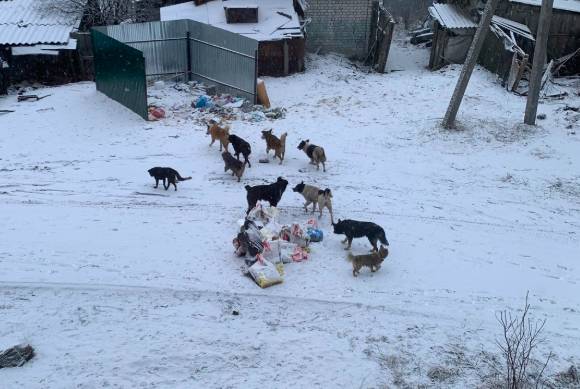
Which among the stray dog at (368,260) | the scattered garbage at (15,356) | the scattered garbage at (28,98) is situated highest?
the scattered garbage at (28,98)

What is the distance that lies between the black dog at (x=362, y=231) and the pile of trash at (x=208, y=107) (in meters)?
7.55

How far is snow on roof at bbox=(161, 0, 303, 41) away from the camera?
20.1 m

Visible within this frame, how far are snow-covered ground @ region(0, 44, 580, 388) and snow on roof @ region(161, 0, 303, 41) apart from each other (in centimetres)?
530

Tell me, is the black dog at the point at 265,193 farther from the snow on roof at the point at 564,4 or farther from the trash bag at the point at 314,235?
the snow on roof at the point at 564,4

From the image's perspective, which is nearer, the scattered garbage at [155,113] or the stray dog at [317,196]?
the stray dog at [317,196]

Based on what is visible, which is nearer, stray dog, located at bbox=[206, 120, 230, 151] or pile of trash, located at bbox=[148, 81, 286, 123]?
stray dog, located at bbox=[206, 120, 230, 151]

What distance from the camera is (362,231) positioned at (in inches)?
352

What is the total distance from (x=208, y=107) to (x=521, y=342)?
1192cm

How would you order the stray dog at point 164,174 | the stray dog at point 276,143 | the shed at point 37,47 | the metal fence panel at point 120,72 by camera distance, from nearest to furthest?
the stray dog at point 164,174 < the stray dog at point 276,143 < the metal fence panel at point 120,72 < the shed at point 37,47

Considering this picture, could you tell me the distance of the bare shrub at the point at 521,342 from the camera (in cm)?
662

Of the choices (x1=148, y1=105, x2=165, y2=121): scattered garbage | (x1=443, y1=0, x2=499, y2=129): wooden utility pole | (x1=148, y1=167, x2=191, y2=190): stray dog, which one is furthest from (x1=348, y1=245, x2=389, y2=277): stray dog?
(x1=148, y1=105, x2=165, y2=121): scattered garbage

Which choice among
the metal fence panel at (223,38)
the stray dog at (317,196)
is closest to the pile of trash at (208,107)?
the metal fence panel at (223,38)

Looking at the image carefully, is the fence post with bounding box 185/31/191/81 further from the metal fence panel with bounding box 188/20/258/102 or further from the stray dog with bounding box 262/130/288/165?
the stray dog with bounding box 262/130/288/165

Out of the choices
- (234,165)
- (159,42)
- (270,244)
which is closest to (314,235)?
(270,244)
